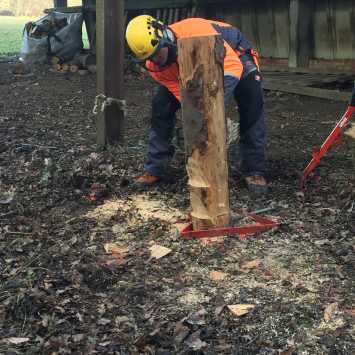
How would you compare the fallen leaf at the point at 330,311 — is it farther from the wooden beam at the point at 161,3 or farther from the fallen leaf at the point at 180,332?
the wooden beam at the point at 161,3

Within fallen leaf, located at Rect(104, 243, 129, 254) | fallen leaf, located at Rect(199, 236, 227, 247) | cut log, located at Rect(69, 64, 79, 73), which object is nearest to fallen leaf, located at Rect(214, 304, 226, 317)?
fallen leaf, located at Rect(199, 236, 227, 247)

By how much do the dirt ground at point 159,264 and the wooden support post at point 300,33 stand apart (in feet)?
12.1

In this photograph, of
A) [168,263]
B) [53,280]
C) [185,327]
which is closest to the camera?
[185,327]

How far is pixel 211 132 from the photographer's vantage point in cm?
393

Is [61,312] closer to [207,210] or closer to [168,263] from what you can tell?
[168,263]

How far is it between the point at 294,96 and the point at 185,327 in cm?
655

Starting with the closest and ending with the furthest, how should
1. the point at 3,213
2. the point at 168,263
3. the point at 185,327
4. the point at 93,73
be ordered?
the point at 185,327
the point at 168,263
the point at 3,213
the point at 93,73

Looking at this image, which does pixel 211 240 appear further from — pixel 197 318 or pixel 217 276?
pixel 197 318

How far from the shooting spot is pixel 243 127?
5094mm

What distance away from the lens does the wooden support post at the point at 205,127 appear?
3.77 meters

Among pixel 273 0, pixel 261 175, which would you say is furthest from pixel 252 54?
pixel 273 0

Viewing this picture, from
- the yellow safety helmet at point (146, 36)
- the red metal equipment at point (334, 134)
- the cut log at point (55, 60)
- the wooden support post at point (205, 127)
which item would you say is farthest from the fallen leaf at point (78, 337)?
the cut log at point (55, 60)

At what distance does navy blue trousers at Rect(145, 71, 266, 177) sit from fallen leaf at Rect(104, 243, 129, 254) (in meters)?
1.27

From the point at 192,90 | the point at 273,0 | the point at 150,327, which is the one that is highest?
the point at 273,0
